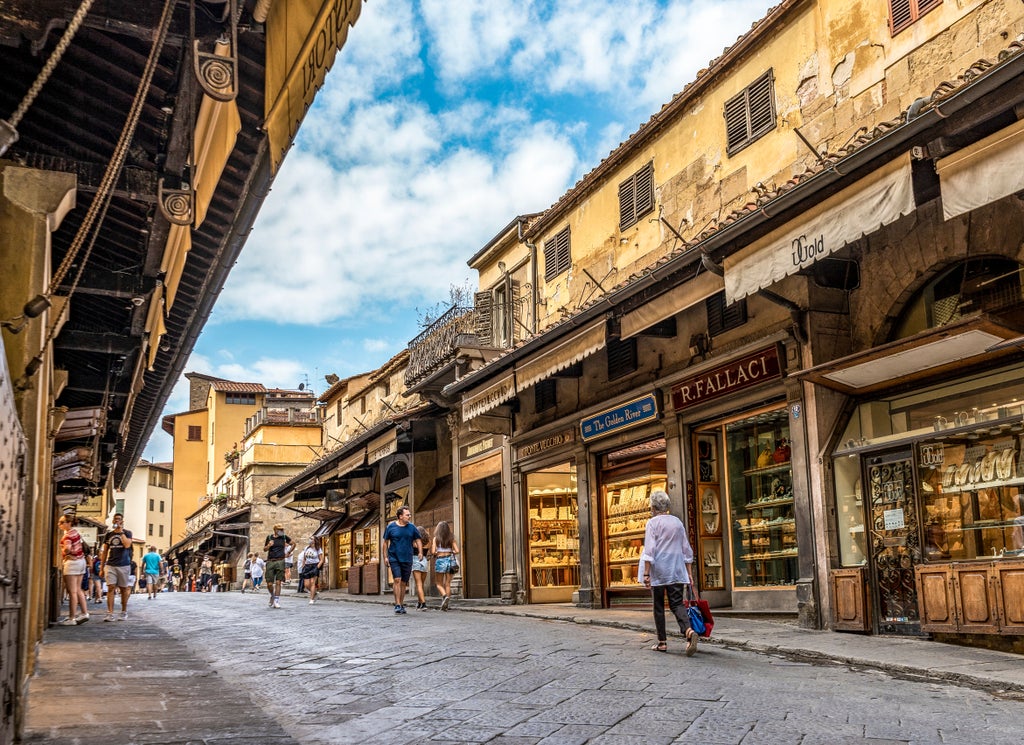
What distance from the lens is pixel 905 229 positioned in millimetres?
10898

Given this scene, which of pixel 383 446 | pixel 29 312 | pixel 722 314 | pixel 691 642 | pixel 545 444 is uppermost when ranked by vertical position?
pixel 722 314

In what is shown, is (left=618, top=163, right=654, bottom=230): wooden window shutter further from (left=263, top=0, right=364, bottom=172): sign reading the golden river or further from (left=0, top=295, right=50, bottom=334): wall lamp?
(left=0, top=295, right=50, bottom=334): wall lamp

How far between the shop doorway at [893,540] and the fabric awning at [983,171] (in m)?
3.21

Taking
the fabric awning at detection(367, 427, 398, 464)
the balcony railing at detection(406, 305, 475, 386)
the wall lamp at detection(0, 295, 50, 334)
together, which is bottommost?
the wall lamp at detection(0, 295, 50, 334)

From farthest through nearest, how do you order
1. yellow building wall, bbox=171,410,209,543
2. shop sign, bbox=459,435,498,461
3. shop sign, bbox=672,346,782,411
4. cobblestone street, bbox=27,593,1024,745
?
yellow building wall, bbox=171,410,209,543, shop sign, bbox=459,435,498,461, shop sign, bbox=672,346,782,411, cobblestone street, bbox=27,593,1024,745

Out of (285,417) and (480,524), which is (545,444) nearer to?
(480,524)

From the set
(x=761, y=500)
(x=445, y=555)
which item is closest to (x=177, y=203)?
(x=761, y=500)

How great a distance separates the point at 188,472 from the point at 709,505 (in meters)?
70.9

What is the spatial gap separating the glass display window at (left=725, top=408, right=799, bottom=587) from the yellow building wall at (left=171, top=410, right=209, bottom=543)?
69.2 metres

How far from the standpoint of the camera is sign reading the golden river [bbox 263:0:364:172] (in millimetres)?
4871

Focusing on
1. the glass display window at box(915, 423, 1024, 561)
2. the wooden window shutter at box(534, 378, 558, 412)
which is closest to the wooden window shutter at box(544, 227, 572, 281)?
the wooden window shutter at box(534, 378, 558, 412)

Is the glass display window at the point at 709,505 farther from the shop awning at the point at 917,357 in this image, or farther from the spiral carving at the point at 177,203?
the spiral carving at the point at 177,203

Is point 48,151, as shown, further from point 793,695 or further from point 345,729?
point 793,695

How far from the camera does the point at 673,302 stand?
12.3 meters
